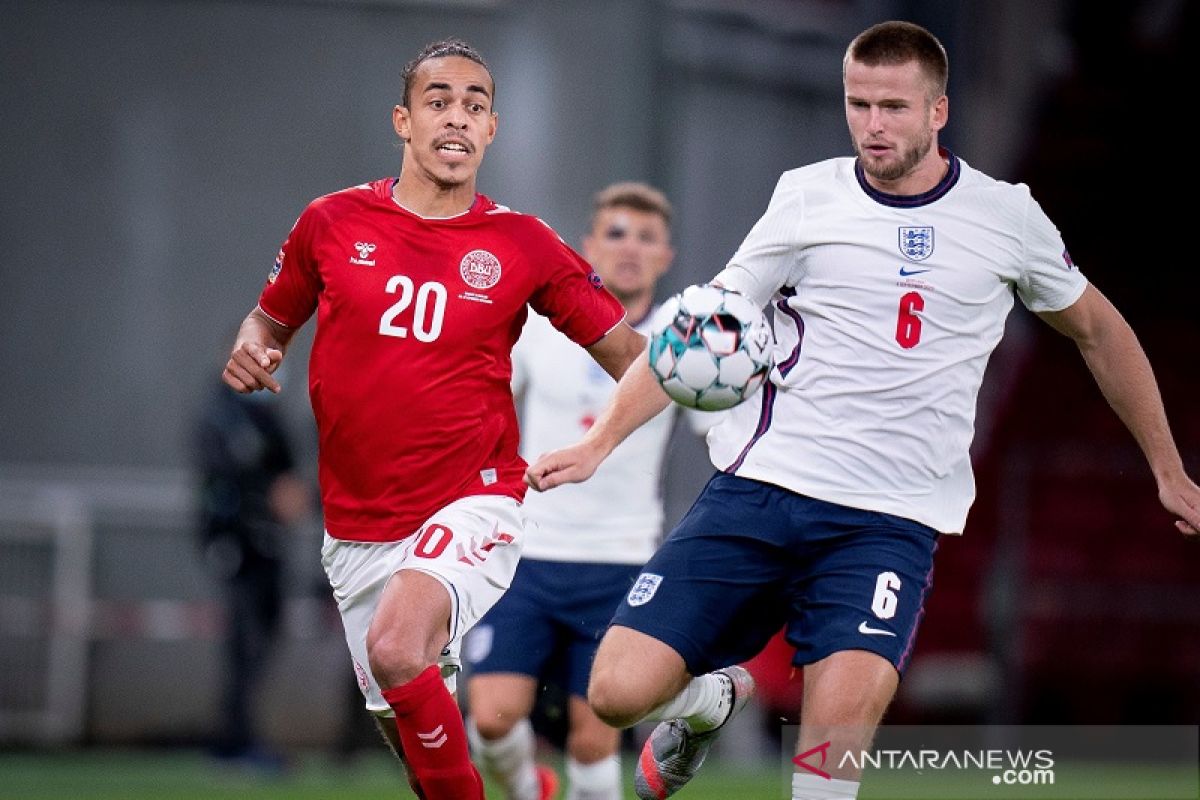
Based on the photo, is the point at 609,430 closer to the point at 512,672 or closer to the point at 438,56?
the point at 438,56

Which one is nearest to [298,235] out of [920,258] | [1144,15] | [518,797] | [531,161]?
[920,258]

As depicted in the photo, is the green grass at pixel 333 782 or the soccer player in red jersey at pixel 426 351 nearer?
the soccer player in red jersey at pixel 426 351

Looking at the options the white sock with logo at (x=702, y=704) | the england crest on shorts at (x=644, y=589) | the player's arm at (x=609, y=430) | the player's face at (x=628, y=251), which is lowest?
the white sock with logo at (x=702, y=704)

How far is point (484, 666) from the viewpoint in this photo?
704cm

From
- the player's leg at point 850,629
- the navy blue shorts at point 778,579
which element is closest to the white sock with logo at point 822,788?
the player's leg at point 850,629

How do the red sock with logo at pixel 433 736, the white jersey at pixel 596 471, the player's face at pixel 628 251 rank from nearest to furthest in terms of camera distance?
the red sock with logo at pixel 433 736 → the white jersey at pixel 596 471 → the player's face at pixel 628 251

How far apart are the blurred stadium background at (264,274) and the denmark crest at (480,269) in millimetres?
6417

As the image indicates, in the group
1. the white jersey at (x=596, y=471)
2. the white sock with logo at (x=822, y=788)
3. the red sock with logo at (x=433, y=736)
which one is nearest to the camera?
the white sock with logo at (x=822, y=788)

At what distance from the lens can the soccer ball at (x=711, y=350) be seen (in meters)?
5.00

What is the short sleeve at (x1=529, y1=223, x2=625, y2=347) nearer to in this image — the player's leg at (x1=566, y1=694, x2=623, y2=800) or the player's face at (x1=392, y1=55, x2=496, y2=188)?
the player's face at (x1=392, y1=55, x2=496, y2=188)

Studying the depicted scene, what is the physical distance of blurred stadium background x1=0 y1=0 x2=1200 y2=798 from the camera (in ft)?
40.4

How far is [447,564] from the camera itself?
5426 millimetres

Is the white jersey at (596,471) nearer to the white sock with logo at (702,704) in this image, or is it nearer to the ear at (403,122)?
the white sock with logo at (702,704)

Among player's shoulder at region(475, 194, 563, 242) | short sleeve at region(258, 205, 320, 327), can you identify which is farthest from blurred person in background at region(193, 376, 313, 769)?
player's shoulder at region(475, 194, 563, 242)
